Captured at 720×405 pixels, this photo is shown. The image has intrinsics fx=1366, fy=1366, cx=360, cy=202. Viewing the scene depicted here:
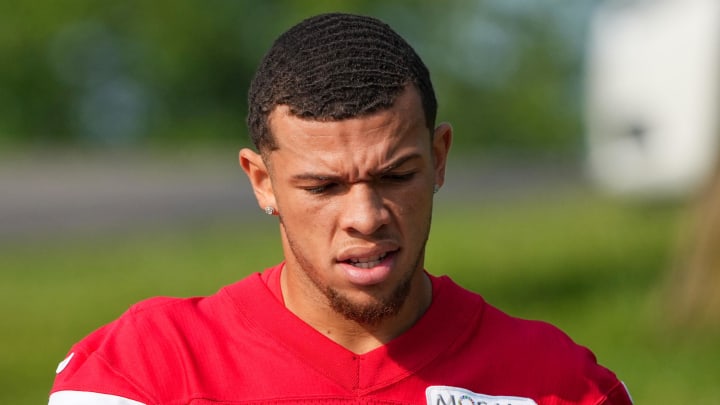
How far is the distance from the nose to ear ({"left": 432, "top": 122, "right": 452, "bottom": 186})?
0.97ft

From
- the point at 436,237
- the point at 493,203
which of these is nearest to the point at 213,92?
the point at 493,203

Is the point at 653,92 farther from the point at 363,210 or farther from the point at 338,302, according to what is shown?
the point at 363,210

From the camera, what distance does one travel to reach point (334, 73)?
3.55 meters

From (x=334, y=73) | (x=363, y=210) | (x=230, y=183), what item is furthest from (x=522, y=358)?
(x=230, y=183)

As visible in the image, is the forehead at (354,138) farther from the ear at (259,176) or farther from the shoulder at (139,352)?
the shoulder at (139,352)

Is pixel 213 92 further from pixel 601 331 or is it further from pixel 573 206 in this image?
pixel 601 331

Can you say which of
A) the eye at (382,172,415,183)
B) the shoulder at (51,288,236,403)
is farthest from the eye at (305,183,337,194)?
the shoulder at (51,288,236,403)

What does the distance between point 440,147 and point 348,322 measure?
549 mm

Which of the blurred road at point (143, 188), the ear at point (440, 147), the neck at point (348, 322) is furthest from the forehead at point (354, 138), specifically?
the blurred road at point (143, 188)

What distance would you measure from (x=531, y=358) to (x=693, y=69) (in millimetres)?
14416

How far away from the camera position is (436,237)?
18484 mm

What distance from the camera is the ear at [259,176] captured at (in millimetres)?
3787

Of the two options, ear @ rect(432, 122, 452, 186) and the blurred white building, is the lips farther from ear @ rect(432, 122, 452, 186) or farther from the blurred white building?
the blurred white building

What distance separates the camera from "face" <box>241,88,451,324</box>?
11.5ft
